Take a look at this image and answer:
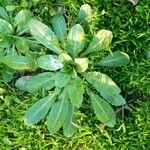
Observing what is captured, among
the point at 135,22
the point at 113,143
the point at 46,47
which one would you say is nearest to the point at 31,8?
the point at 46,47

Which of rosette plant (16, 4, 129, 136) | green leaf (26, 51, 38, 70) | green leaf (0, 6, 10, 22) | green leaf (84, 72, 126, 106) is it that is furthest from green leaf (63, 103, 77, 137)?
green leaf (0, 6, 10, 22)

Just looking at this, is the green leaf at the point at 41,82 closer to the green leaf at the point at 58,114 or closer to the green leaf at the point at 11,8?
the green leaf at the point at 58,114

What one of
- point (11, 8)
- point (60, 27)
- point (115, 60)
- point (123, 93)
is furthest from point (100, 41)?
point (11, 8)

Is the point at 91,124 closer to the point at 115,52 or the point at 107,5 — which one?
the point at 115,52

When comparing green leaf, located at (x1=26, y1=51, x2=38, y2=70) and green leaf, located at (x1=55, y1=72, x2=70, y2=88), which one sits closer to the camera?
green leaf, located at (x1=55, y1=72, x2=70, y2=88)

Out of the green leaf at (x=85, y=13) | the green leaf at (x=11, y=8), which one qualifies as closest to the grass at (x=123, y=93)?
the green leaf at (x=85, y=13)

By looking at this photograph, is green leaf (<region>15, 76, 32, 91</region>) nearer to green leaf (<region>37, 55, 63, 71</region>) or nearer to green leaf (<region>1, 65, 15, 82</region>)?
green leaf (<region>1, 65, 15, 82</region>)

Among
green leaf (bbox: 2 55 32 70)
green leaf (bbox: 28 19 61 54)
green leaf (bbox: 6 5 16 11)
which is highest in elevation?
green leaf (bbox: 6 5 16 11)
